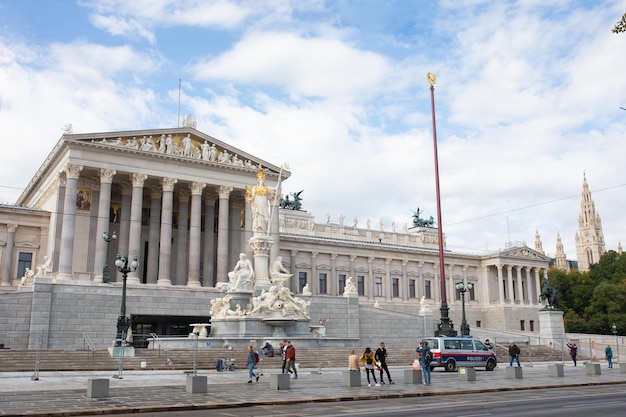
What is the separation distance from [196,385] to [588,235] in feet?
620

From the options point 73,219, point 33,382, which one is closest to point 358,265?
point 73,219

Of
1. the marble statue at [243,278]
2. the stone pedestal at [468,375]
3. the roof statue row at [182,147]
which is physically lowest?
the stone pedestal at [468,375]

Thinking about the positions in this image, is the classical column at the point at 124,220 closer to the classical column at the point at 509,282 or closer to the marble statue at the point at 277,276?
the marble statue at the point at 277,276

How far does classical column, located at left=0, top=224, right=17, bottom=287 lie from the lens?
56875 mm

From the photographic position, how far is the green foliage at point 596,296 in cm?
8825

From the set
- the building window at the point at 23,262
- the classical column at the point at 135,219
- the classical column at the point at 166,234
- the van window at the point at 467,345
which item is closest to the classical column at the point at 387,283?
the classical column at the point at 166,234

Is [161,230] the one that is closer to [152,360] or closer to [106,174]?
[106,174]

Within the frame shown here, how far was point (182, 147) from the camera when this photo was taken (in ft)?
194

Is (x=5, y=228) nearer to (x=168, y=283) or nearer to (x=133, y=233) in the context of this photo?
(x=133, y=233)

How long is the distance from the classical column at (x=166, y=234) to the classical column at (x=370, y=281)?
101 feet

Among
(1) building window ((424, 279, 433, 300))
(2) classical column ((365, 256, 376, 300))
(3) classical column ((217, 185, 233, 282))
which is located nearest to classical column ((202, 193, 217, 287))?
(3) classical column ((217, 185, 233, 282))

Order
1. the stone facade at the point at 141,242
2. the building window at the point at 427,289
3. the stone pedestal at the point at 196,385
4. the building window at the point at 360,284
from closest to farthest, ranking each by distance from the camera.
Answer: the stone pedestal at the point at 196,385 → the stone facade at the point at 141,242 → the building window at the point at 360,284 → the building window at the point at 427,289

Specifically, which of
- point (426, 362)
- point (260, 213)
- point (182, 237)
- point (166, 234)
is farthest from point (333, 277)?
point (426, 362)

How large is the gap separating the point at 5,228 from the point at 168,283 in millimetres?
17184
